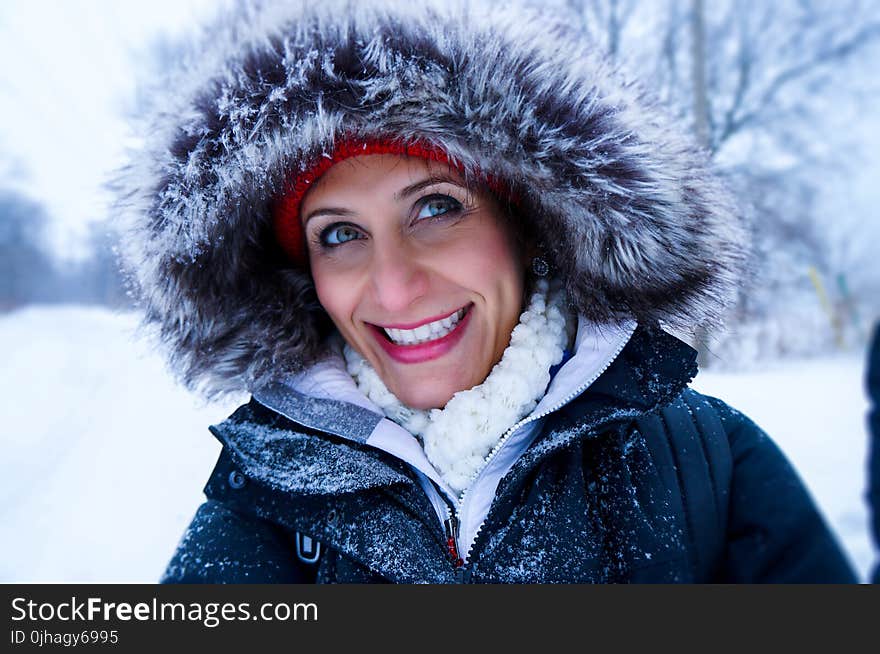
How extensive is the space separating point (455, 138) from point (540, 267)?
325 millimetres

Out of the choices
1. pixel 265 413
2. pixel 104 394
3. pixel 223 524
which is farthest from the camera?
pixel 104 394

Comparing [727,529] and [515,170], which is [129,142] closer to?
[515,170]

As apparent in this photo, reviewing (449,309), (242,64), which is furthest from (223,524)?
(242,64)

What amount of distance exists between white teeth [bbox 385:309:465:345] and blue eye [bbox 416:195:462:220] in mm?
194

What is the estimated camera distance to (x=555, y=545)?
75 cm

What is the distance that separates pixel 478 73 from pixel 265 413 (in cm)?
76

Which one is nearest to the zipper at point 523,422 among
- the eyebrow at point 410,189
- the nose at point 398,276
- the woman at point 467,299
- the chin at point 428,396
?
the woman at point 467,299

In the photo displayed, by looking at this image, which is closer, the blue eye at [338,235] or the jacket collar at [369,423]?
the jacket collar at [369,423]

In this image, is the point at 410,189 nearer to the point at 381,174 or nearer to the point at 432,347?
the point at 381,174

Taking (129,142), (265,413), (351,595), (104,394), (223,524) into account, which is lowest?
(351,595)

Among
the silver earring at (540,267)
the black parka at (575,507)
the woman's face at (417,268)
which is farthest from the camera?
the silver earring at (540,267)

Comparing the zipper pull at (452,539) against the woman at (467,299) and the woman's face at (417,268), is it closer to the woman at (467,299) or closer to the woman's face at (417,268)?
the woman at (467,299)

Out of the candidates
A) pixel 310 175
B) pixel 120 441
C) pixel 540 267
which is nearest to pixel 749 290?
pixel 540 267

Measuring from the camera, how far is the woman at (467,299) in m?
0.77
